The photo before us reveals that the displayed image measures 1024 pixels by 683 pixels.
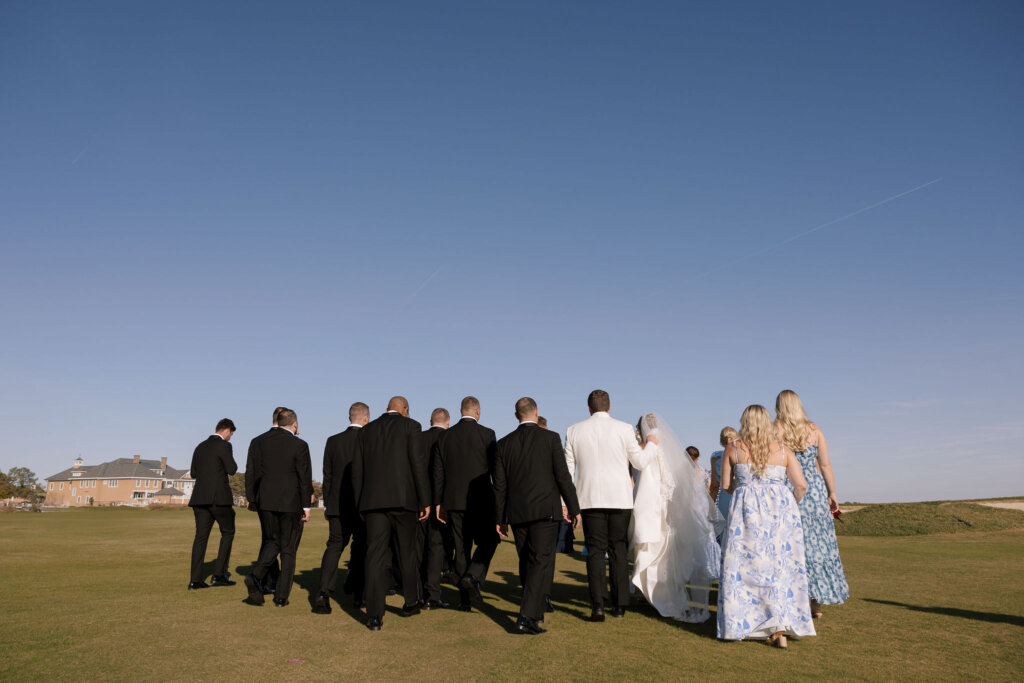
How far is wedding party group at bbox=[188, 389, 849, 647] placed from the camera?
6.59 m

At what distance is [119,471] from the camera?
98.1m

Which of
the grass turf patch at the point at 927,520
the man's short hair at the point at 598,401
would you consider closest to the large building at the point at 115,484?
the grass turf patch at the point at 927,520

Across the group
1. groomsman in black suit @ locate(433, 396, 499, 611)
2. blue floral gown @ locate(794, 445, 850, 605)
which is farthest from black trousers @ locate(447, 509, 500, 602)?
blue floral gown @ locate(794, 445, 850, 605)

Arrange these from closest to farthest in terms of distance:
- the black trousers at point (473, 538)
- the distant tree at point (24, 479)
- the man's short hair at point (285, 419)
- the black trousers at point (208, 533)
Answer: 1. the black trousers at point (473, 538)
2. the man's short hair at point (285, 419)
3. the black trousers at point (208, 533)
4. the distant tree at point (24, 479)

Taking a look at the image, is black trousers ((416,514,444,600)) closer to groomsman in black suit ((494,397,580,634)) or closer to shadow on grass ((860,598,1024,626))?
groomsman in black suit ((494,397,580,634))

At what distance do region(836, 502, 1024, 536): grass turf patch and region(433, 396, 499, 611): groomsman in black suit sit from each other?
1742 cm

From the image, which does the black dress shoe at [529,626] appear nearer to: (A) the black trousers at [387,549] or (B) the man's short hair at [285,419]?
(A) the black trousers at [387,549]

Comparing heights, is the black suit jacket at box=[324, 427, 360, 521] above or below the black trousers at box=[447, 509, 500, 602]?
above

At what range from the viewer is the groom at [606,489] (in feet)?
24.9

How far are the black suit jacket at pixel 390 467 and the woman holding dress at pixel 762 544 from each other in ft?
11.3

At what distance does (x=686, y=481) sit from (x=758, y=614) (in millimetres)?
2249

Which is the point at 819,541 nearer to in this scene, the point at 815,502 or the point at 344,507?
the point at 815,502

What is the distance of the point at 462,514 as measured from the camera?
8.60 m

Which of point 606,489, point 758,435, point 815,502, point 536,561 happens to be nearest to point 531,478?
point 536,561
